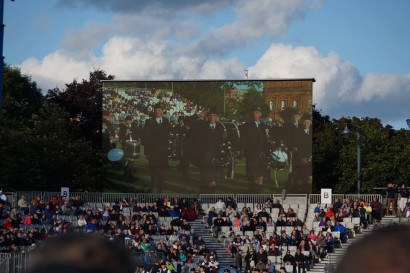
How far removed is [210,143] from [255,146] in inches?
87.6

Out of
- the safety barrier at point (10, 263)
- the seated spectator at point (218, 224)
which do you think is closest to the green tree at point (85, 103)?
the seated spectator at point (218, 224)

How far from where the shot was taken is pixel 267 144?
49.8 metres

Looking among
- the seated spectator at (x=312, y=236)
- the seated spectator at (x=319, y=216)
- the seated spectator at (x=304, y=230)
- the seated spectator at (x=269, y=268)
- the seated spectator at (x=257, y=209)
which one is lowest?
the seated spectator at (x=269, y=268)

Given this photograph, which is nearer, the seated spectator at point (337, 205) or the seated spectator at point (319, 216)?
the seated spectator at point (319, 216)

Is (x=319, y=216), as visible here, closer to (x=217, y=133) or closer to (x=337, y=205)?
(x=337, y=205)

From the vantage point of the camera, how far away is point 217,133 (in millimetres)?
50125

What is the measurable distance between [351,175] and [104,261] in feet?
182

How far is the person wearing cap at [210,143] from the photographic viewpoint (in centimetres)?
5006

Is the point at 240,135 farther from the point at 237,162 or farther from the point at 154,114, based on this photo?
the point at 154,114

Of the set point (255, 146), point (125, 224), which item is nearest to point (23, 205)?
point (125, 224)

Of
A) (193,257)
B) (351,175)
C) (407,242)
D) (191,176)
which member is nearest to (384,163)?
(351,175)

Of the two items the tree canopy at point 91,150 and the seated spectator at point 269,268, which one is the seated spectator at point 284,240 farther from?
the tree canopy at point 91,150

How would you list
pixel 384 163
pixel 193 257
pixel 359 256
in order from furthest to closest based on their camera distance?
pixel 384 163
pixel 193 257
pixel 359 256

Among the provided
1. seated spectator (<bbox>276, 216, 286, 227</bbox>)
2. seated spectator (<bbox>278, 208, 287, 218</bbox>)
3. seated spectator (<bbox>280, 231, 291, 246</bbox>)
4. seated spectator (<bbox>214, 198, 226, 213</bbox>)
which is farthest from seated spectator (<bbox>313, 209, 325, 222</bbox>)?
seated spectator (<bbox>214, 198, 226, 213</bbox>)
